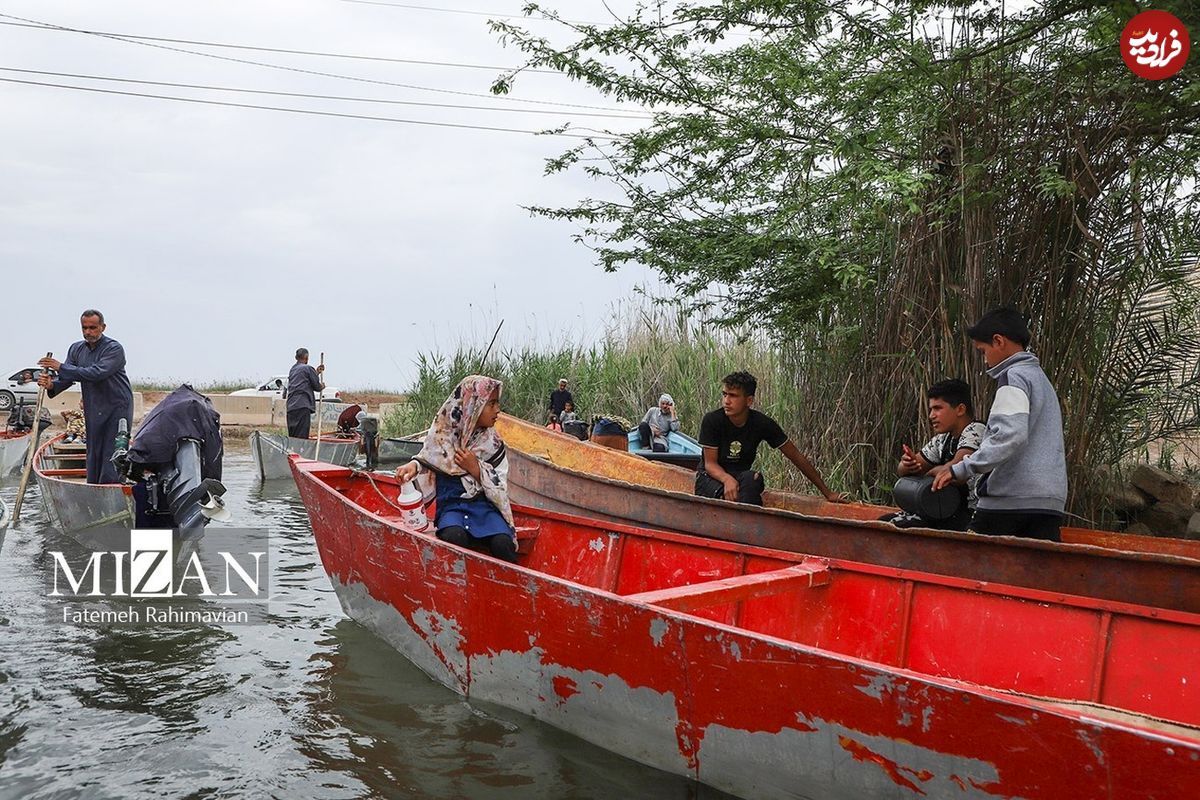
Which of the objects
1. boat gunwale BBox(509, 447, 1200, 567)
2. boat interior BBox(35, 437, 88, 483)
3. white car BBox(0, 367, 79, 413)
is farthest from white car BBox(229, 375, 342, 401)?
boat gunwale BBox(509, 447, 1200, 567)

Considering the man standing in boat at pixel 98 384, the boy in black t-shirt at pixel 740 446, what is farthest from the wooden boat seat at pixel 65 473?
the boy in black t-shirt at pixel 740 446

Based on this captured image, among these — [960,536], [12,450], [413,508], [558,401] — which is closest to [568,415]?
[558,401]

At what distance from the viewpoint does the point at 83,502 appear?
8180 mm

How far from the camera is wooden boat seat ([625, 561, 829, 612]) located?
12.8ft

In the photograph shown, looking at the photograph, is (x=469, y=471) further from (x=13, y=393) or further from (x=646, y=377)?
(x=13, y=393)

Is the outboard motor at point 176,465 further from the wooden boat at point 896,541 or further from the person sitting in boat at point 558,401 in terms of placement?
the person sitting in boat at point 558,401

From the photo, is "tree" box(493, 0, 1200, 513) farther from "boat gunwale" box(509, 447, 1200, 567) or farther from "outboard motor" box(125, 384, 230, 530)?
"outboard motor" box(125, 384, 230, 530)

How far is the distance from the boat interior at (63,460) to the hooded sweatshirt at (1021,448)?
26.6 ft

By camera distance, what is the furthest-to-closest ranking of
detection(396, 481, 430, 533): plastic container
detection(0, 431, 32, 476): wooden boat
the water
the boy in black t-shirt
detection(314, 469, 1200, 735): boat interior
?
detection(0, 431, 32, 476): wooden boat < the boy in black t-shirt < detection(396, 481, 430, 533): plastic container < the water < detection(314, 469, 1200, 735): boat interior

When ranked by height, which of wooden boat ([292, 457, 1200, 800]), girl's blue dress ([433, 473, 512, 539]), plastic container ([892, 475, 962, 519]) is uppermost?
plastic container ([892, 475, 962, 519])

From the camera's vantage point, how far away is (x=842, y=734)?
3115 mm

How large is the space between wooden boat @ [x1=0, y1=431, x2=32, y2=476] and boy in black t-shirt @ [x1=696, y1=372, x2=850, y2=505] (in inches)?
444

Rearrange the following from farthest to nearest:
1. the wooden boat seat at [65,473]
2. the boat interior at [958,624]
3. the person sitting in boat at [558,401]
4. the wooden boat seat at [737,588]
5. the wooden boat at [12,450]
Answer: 1. the person sitting in boat at [558,401]
2. the wooden boat at [12,450]
3. the wooden boat seat at [65,473]
4. the wooden boat seat at [737,588]
5. the boat interior at [958,624]

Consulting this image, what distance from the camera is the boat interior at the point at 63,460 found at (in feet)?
31.4
